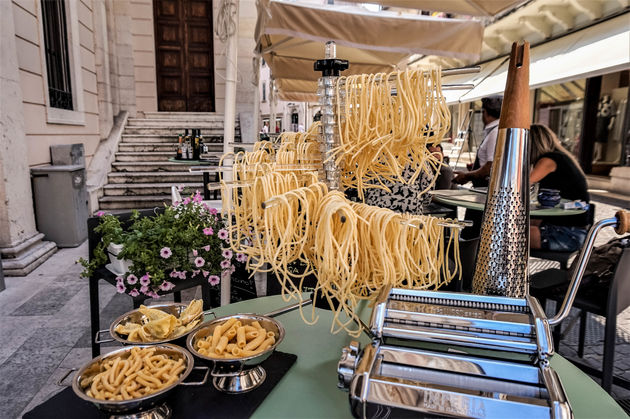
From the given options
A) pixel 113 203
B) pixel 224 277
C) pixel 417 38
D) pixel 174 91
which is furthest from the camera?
pixel 174 91

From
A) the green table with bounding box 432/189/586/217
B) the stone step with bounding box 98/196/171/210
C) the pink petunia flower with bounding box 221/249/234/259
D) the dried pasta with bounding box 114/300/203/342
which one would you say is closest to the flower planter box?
the pink petunia flower with bounding box 221/249/234/259

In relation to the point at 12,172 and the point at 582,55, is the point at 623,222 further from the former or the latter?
the point at 582,55

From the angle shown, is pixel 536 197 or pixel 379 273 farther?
pixel 536 197

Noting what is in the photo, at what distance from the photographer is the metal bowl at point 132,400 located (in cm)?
86

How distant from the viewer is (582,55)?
26.5ft

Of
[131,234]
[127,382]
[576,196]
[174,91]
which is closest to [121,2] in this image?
[174,91]

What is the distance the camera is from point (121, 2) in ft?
29.0

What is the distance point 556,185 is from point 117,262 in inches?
139

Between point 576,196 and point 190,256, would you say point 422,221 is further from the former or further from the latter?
point 576,196

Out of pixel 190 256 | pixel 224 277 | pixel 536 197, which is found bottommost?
pixel 224 277

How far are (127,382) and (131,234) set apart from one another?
1.27 m

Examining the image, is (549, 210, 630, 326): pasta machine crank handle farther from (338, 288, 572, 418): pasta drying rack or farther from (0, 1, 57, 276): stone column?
(0, 1, 57, 276): stone column

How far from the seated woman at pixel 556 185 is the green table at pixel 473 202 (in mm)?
151

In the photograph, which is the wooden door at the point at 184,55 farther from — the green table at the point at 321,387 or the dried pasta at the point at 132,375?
the dried pasta at the point at 132,375
